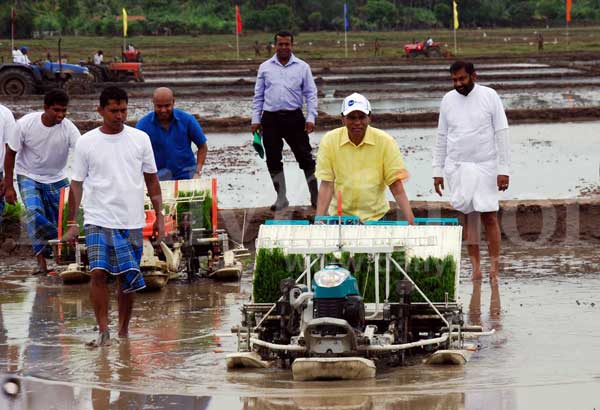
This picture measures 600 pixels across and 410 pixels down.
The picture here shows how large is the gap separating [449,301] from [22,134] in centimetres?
486

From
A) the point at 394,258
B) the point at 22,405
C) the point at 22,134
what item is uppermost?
the point at 22,134

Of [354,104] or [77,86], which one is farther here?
[77,86]

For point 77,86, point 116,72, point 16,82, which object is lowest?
point 77,86

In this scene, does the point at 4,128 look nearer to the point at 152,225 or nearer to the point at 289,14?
the point at 152,225

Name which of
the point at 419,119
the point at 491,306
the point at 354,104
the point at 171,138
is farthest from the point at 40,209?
the point at 419,119

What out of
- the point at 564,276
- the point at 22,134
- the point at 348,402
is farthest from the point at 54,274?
the point at 348,402

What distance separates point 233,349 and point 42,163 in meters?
3.73

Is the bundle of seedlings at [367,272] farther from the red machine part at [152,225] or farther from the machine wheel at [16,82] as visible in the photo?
the machine wheel at [16,82]

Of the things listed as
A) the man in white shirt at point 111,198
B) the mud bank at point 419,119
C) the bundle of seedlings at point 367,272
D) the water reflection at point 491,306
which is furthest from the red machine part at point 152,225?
the mud bank at point 419,119

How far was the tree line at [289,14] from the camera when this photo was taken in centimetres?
8344

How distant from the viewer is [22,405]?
704cm

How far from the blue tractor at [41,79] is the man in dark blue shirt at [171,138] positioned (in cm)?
Result: 2606

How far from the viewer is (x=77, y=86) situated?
37.2 m

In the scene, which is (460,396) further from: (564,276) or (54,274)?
(54,274)
